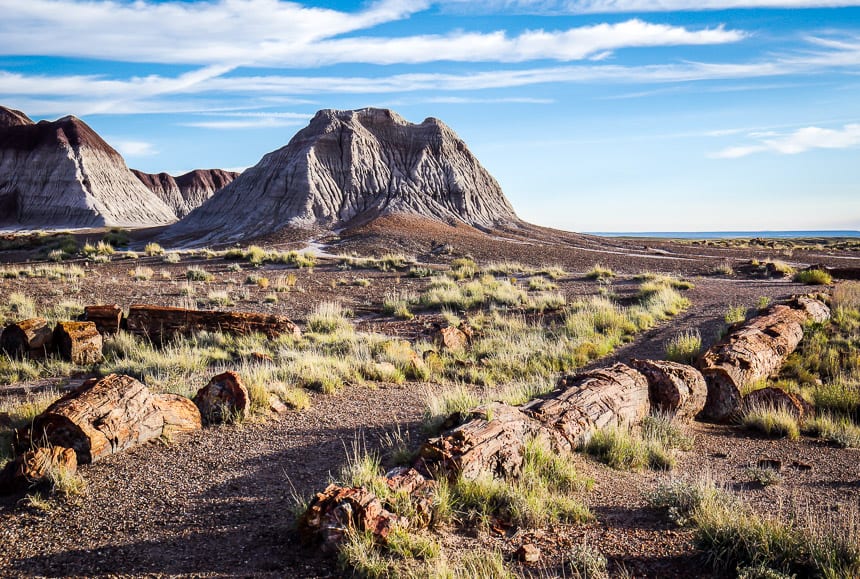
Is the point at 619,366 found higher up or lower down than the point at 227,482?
higher up

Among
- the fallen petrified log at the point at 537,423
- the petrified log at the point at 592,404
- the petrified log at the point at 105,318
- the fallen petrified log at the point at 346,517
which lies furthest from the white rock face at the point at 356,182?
the fallen petrified log at the point at 346,517

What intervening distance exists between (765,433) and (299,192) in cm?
4173

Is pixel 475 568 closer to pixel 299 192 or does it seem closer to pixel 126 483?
pixel 126 483

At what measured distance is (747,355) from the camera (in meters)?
8.94

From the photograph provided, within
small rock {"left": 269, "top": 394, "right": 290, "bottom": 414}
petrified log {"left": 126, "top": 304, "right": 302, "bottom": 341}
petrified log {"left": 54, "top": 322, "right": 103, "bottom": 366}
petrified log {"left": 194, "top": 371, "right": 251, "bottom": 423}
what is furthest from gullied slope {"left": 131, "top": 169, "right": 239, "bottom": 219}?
petrified log {"left": 194, "top": 371, "right": 251, "bottom": 423}

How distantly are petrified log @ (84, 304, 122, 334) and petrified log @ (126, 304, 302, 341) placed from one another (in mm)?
233

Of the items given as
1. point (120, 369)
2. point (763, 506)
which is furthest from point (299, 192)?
point (763, 506)

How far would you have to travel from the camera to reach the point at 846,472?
5.69m

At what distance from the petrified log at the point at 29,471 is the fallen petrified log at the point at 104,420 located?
40 centimetres

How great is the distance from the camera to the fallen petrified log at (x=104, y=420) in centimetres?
530

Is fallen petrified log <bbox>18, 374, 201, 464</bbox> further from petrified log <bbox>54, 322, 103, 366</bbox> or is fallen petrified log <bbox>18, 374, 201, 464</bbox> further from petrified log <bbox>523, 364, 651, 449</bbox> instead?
petrified log <bbox>54, 322, 103, 366</bbox>

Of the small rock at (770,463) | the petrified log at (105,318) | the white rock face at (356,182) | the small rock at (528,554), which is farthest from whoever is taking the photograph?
the white rock face at (356,182)

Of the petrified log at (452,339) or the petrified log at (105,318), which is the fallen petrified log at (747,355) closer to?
the petrified log at (452,339)

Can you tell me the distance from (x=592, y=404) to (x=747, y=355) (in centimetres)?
413
